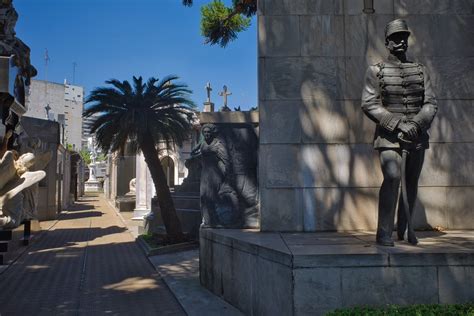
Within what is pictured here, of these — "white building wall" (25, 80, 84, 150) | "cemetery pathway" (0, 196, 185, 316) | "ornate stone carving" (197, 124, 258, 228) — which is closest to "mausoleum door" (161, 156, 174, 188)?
"cemetery pathway" (0, 196, 185, 316)

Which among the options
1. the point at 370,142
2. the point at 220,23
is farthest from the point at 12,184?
the point at 220,23

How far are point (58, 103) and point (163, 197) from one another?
84.6 metres

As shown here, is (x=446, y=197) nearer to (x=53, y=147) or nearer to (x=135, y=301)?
(x=135, y=301)

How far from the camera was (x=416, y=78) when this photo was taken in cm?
524

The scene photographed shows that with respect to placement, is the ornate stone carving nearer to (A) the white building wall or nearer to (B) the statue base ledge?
(B) the statue base ledge

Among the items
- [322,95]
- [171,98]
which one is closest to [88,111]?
[171,98]

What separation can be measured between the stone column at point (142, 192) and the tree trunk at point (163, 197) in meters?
8.58

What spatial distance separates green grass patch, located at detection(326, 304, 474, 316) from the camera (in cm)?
398

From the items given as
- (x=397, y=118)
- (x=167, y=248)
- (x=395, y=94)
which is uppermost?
(x=395, y=94)

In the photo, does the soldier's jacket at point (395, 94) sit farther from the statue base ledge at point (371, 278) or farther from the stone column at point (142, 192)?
the stone column at point (142, 192)

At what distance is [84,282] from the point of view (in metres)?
8.56

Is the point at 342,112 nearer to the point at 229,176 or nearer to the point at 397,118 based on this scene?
the point at 397,118

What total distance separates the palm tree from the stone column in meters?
8.18

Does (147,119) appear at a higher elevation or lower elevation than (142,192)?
higher
